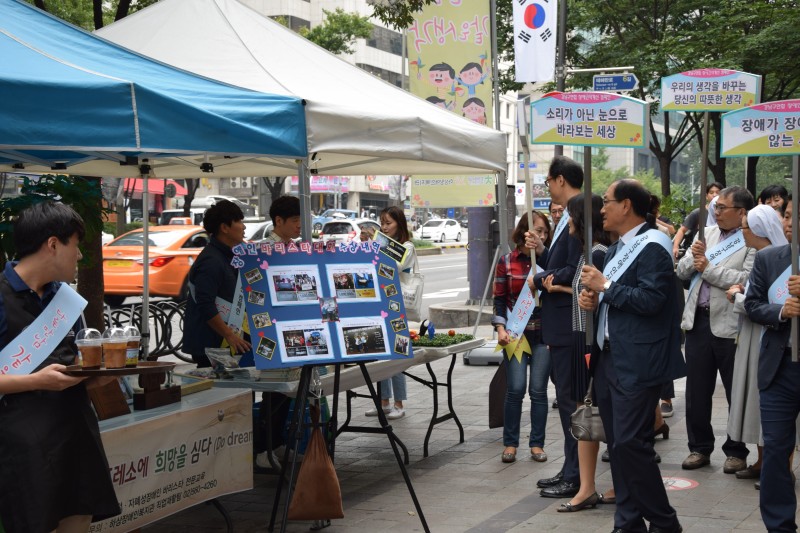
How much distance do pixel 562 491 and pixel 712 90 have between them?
3.09 m

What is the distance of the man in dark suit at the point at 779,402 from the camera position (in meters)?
4.92

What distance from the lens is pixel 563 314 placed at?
6414 millimetres

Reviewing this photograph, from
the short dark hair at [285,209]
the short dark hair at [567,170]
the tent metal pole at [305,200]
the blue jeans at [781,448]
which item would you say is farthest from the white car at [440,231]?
the blue jeans at [781,448]

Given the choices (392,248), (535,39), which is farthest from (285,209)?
(535,39)

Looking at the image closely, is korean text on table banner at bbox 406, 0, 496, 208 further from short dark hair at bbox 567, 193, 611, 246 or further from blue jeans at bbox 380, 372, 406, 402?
short dark hair at bbox 567, 193, 611, 246

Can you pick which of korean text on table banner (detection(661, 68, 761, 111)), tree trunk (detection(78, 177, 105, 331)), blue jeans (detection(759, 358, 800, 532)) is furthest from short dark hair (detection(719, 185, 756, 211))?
tree trunk (detection(78, 177, 105, 331))

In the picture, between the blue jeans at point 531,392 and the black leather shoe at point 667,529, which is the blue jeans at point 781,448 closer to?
the black leather shoe at point 667,529

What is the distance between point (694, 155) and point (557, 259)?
207 feet

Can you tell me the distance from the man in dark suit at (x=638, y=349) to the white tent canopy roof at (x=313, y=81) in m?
1.71

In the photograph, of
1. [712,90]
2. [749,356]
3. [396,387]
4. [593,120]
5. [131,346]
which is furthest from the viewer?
[396,387]

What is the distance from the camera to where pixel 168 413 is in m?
5.23

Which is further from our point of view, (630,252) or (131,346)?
(630,252)

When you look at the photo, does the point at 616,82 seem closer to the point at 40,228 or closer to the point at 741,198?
the point at 741,198

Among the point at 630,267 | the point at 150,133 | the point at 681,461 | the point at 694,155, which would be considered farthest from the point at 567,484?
the point at 694,155
